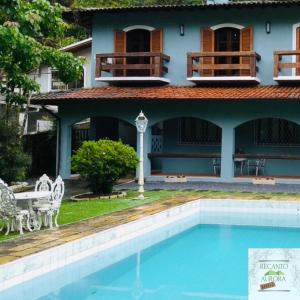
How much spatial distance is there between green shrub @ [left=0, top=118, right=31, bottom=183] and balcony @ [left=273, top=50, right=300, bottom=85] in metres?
8.73

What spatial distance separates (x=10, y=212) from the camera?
33.2ft

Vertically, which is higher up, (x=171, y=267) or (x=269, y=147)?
(x=269, y=147)

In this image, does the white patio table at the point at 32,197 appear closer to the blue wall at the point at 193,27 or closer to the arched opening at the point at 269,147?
the arched opening at the point at 269,147

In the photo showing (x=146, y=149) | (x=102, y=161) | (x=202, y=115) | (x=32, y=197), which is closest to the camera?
(x=32, y=197)

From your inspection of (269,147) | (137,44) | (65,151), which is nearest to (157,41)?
(137,44)

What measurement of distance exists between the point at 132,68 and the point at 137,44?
1.98m

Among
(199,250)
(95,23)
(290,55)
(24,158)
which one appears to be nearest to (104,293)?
(199,250)

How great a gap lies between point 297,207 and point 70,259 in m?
7.44

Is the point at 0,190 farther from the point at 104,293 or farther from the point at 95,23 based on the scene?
the point at 95,23

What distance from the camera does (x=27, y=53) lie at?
30.7 feet

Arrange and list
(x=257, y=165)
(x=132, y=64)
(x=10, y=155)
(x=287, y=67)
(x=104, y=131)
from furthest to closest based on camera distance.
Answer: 1. (x=104, y=131)
2. (x=132, y=64)
3. (x=257, y=165)
4. (x=287, y=67)
5. (x=10, y=155)

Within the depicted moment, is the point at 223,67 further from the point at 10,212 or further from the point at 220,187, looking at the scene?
the point at 10,212

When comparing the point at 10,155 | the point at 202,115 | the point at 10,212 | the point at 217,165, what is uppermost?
the point at 202,115

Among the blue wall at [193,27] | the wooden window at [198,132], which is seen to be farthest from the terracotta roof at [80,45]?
the wooden window at [198,132]
